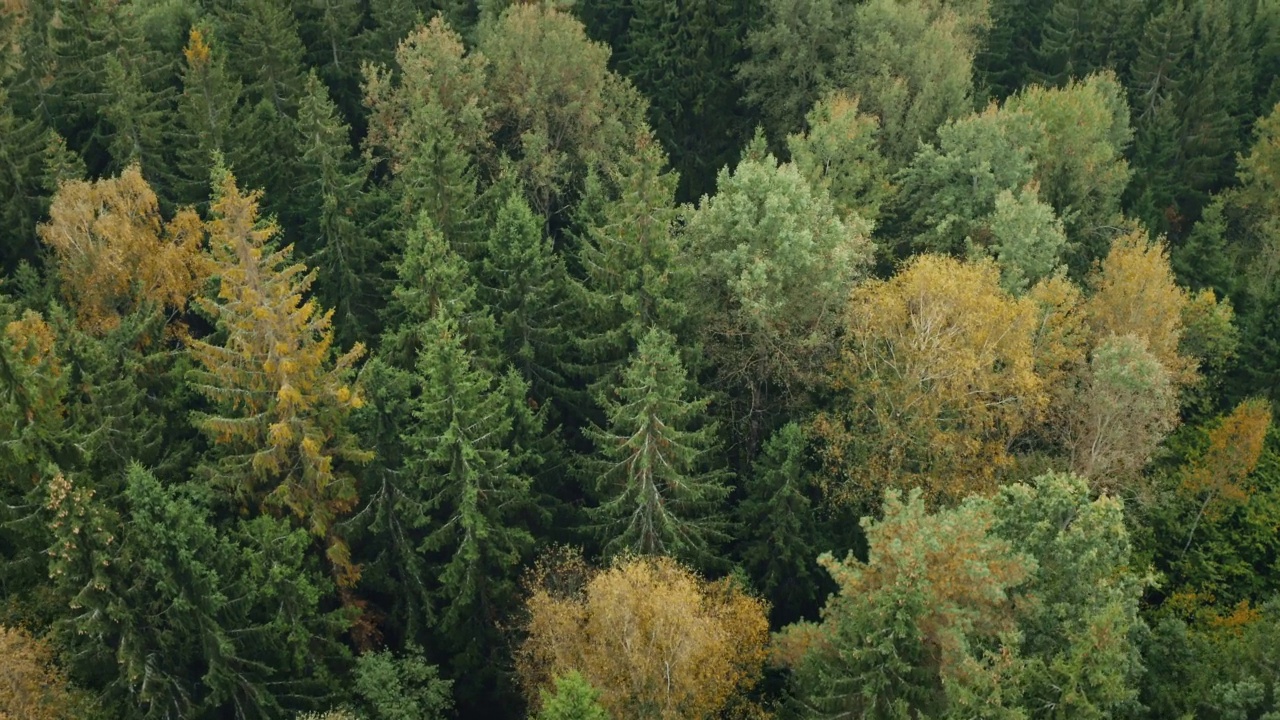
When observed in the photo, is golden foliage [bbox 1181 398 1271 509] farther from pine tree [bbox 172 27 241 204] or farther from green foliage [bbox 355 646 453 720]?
pine tree [bbox 172 27 241 204]

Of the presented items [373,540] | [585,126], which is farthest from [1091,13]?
[373,540]

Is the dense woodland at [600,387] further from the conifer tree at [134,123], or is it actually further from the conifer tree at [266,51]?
the conifer tree at [134,123]

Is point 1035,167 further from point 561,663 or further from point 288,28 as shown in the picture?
point 288,28

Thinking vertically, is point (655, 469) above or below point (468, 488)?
above

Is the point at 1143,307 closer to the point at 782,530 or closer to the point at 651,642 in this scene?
the point at 782,530

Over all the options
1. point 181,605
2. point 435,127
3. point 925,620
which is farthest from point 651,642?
point 435,127

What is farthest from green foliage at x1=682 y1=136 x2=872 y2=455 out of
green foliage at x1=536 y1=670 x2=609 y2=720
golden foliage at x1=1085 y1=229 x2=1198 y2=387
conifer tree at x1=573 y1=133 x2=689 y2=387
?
green foliage at x1=536 y1=670 x2=609 y2=720

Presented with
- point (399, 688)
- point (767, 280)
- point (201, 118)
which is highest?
point (201, 118)
